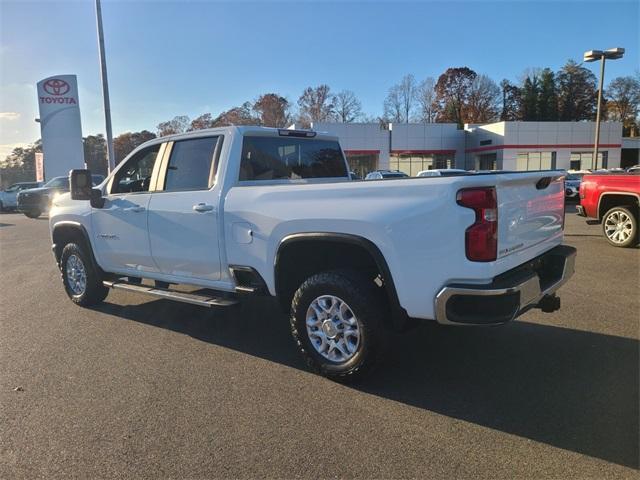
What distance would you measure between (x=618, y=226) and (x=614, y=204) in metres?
0.47

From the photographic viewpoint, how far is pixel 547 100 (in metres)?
74.9

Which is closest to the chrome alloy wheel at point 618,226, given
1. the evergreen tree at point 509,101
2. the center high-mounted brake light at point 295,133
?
the center high-mounted brake light at point 295,133

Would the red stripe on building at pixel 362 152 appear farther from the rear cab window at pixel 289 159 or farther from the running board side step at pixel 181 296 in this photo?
the running board side step at pixel 181 296

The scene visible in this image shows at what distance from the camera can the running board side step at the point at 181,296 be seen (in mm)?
4460

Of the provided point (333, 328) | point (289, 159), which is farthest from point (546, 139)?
point (333, 328)

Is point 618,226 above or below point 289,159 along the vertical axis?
below

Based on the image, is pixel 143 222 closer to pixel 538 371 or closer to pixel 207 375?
pixel 207 375

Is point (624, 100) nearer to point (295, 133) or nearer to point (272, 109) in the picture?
point (272, 109)

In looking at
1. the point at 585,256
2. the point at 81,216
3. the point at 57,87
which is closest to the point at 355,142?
the point at 57,87

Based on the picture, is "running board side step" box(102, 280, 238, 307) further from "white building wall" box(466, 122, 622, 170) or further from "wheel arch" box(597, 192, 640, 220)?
"white building wall" box(466, 122, 622, 170)

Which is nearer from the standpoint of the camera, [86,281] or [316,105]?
[86,281]

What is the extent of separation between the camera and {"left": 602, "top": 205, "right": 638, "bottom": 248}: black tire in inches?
368

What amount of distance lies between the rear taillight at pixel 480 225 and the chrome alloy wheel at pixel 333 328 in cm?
105

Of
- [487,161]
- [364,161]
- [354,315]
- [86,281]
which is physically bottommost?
[86,281]
